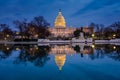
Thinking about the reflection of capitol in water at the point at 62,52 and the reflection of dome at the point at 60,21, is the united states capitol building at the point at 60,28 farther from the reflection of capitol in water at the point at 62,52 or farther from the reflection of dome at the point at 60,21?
the reflection of capitol in water at the point at 62,52

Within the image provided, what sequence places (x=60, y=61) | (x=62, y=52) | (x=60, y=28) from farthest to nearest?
(x=60, y=28)
(x=62, y=52)
(x=60, y=61)

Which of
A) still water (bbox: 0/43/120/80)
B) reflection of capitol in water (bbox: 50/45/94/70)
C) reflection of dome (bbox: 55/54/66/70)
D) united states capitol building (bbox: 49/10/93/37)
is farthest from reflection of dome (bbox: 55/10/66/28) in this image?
reflection of dome (bbox: 55/54/66/70)

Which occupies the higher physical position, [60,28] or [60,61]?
[60,28]

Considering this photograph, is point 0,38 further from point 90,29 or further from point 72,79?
point 72,79

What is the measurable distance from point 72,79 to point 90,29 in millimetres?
113197

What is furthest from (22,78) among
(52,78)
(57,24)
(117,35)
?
(57,24)

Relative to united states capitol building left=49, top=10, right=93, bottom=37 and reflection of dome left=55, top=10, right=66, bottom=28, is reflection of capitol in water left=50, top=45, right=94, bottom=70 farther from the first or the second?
reflection of dome left=55, top=10, right=66, bottom=28

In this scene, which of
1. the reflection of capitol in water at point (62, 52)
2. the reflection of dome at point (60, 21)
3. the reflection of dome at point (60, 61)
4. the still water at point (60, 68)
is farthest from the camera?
the reflection of dome at point (60, 21)

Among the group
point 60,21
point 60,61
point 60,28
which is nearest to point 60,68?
point 60,61

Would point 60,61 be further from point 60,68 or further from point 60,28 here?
point 60,28

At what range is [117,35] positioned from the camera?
83375 millimetres

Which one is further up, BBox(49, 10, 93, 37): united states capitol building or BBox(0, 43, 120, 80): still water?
BBox(49, 10, 93, 37): united states capitol building

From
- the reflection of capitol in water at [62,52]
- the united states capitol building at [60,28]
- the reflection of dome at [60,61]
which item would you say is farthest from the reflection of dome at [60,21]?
the reflection of dome at [60,61]

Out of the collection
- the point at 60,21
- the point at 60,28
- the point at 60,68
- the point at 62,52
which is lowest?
the point at 60,68
